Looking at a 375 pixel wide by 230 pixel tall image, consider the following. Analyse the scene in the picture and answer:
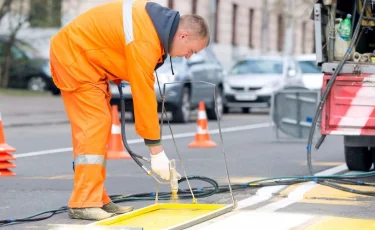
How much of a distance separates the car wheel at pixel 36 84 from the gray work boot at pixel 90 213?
25.8 m

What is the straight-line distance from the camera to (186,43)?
696cm

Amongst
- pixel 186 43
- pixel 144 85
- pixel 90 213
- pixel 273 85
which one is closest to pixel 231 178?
pixel 90 213

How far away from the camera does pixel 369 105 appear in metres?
9.55

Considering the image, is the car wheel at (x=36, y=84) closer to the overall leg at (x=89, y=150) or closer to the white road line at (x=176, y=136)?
the white road line at (x=176, y=136)

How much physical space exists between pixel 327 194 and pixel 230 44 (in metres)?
37.8

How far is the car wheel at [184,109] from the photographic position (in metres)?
21.5

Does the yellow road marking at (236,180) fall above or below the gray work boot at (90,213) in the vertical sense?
below

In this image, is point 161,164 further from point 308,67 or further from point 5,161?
point 308,67

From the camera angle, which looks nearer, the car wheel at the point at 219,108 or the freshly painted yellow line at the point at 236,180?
the freshly painted yellow line at the point at 236,180

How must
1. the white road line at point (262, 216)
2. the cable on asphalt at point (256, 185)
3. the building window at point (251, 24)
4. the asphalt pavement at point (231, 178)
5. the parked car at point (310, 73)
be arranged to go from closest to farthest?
the white road line at point (262, 216) < the asphalt pavement at point (231, 178) < the cable on asphalt at point (256, 185) < the parked car at point (310, 73) < the building window at point (251, 24)

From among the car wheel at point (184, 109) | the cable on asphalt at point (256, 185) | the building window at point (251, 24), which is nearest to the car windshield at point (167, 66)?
the car wheel at point (184, 109)

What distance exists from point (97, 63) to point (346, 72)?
333 cm

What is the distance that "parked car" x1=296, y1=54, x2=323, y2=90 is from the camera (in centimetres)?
2803

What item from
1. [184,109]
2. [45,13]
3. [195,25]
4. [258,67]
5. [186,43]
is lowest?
[184,109]
